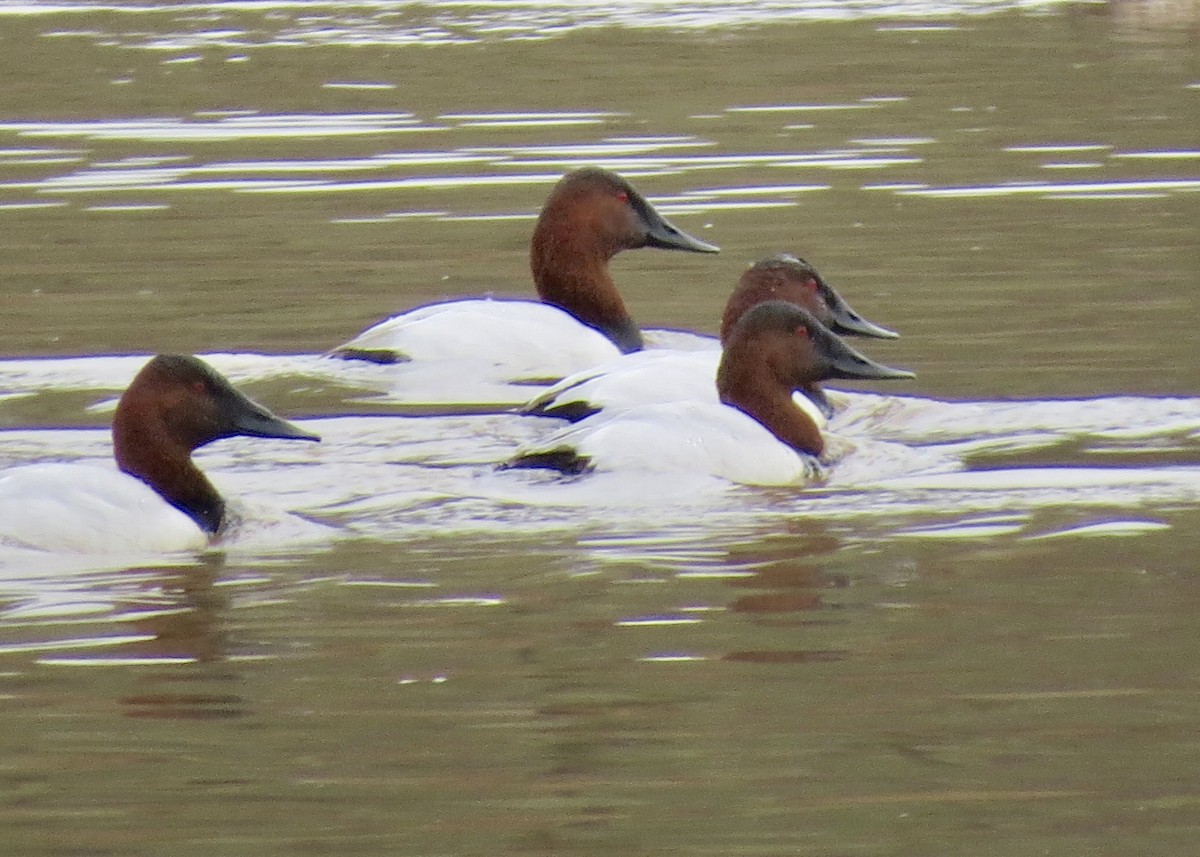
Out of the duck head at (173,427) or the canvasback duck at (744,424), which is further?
the canvasback duck at (744,424)

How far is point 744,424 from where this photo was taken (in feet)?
29.3

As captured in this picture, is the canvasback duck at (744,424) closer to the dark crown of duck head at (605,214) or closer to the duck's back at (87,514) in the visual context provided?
the duck's back at (87,514)

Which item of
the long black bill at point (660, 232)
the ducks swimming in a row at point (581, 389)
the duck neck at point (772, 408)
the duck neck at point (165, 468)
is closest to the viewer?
the ducks swimming in a row at point (581, 389)

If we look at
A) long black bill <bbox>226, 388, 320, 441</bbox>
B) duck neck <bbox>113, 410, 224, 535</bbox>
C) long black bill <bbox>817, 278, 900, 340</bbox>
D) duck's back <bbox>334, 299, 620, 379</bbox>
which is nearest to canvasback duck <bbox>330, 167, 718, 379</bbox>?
duck's back <bbox>334, 299, 620, 379</bbox>

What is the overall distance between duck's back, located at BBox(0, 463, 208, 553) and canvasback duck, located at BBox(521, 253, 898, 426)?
1.90 m

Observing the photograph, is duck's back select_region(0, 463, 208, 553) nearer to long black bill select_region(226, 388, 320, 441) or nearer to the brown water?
the brown water

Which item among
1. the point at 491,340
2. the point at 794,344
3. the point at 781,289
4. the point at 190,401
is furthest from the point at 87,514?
the point at 781,289

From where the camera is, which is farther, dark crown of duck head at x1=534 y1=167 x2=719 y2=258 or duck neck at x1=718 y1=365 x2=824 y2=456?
dark crown of duck head at x1=534 y1=167 x2=719 y2=258

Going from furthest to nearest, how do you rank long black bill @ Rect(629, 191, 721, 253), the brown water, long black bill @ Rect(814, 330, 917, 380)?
1. long black bill @ Rect(629, 191, 721, 253)
2. long black bill @ Rect(814, 330, 917, 380)
3. the brown water

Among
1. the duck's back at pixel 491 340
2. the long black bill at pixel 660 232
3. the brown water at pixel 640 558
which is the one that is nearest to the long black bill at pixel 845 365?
the brown water at pixel 640 558

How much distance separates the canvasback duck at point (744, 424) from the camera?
855cm

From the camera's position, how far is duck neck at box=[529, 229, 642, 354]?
12055mm

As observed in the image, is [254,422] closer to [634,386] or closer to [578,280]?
[634,386]

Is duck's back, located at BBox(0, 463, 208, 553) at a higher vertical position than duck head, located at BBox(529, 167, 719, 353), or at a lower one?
higher
